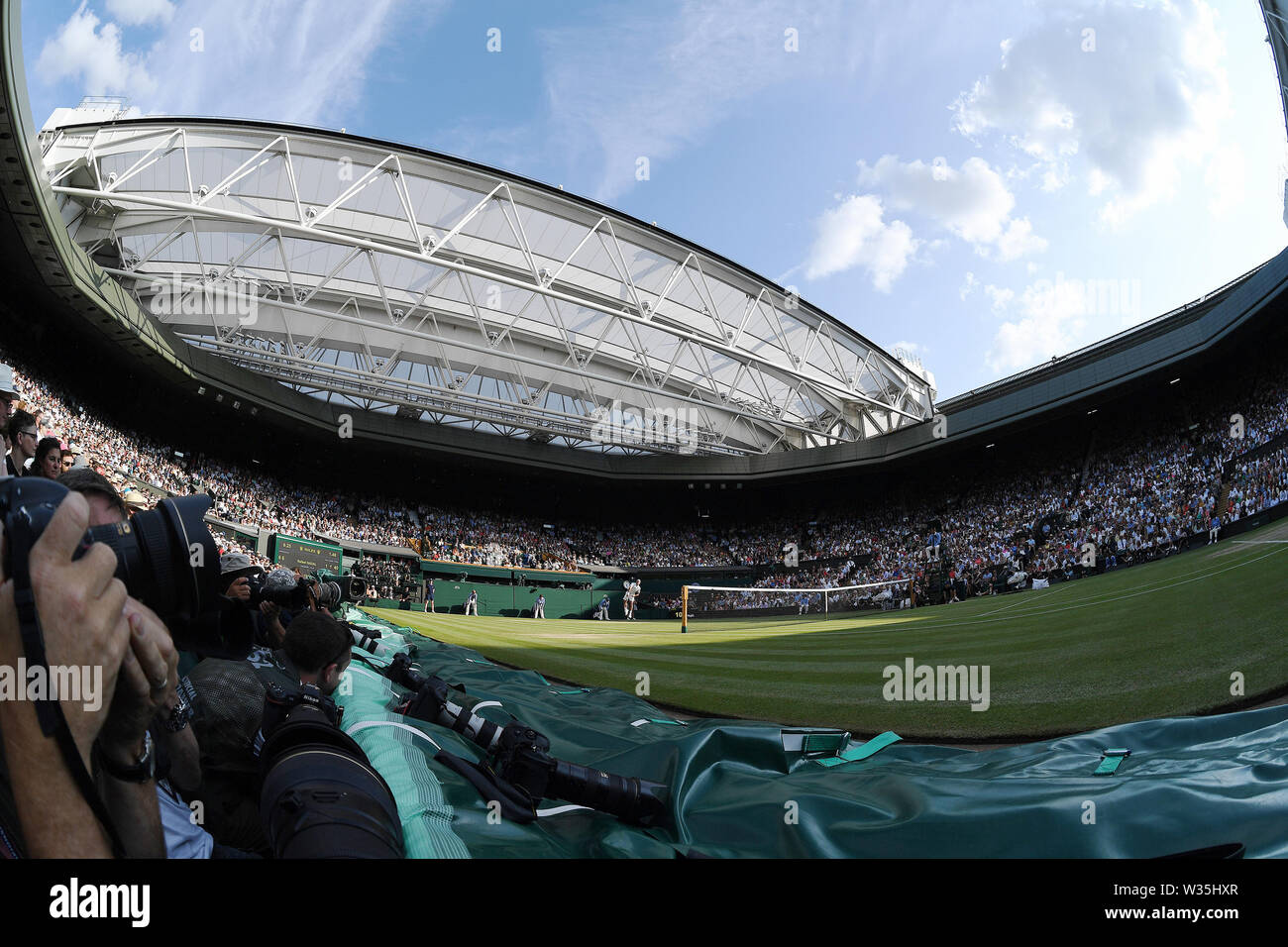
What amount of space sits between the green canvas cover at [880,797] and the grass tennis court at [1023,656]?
2.74m

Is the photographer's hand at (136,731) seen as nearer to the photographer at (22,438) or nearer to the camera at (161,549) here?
the camera at (161,549)

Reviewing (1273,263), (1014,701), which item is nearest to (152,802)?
(1014,701)

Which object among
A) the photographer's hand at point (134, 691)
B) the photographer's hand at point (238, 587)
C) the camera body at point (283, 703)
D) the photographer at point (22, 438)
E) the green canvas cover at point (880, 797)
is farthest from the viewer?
the photographer at point (22, 438)

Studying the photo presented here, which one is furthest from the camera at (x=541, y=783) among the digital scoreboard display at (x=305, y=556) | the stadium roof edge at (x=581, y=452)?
the digital scoreboard display at (x=305, y=556)

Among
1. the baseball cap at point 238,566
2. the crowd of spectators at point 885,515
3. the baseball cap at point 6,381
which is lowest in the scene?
the baseball cap at point 238,566

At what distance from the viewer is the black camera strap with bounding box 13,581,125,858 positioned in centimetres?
98

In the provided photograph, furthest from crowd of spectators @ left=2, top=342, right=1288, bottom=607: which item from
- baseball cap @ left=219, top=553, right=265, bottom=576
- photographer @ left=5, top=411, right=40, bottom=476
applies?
baseball cap @ left=219, top=553, right=265, bottom=576

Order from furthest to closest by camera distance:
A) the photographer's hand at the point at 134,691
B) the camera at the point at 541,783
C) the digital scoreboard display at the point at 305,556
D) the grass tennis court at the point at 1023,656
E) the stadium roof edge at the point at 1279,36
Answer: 1. the digital scoreboard display at the point at 305,556
2. the stadium roof edge at the point at 1279,36
3. the grass tennis court at the point at 1023,656
4. the camera at the point at 541,783
5. the photographer's hand at the point at 134,691

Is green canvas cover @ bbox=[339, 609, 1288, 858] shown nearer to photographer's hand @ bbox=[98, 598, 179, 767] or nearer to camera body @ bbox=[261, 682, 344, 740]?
camera body @ bbox=[261, 682, 344, 740]

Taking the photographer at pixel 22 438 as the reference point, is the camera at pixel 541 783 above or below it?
below

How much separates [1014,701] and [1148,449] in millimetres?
22938

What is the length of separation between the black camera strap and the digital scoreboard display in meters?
23.8

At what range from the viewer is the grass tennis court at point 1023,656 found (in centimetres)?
640

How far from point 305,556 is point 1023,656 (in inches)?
892
